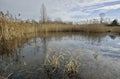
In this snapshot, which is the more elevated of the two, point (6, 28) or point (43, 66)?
point (6, 28)

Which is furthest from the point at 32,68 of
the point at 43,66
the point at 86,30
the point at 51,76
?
the point at 86,30

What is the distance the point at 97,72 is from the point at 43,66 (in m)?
1.60

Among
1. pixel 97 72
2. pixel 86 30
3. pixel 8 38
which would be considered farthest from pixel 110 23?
pixel 97 72

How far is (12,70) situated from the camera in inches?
193

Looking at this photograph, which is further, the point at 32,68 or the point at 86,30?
the point at 86,30

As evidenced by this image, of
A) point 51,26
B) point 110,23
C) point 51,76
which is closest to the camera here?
point 51,76

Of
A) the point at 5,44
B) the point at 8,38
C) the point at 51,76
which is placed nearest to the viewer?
the point at 51,76

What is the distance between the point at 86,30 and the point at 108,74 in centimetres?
1702

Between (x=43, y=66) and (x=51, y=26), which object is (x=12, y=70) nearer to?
(x=43, y=66)

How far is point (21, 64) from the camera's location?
5547 millimetres

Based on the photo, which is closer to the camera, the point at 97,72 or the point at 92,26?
the point at 97,72

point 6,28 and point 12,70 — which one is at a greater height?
point 6,28

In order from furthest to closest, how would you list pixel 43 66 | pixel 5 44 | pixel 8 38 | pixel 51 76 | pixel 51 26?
pixel 51 26, pixel 8 38, pixel 5 44, pixel 43 66, pixel 51 76

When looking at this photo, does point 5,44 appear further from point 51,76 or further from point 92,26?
point 92,26
